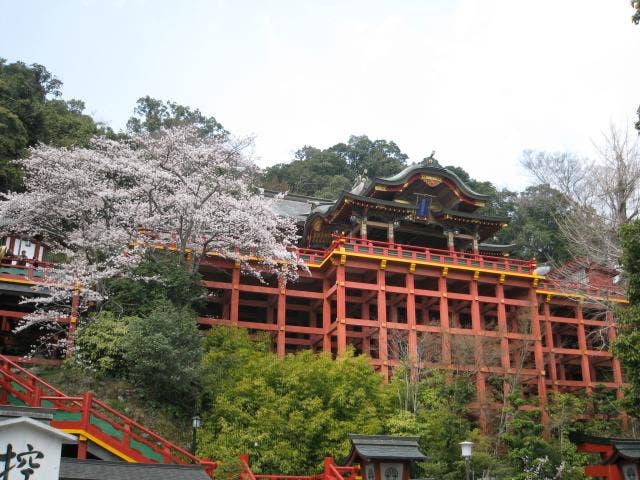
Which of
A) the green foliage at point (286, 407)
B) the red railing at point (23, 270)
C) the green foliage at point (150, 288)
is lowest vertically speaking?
the green foliage at point (286, 407)

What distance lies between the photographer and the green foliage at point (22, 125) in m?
28.8

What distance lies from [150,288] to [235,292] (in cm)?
500

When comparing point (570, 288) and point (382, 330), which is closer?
point (382, 330)

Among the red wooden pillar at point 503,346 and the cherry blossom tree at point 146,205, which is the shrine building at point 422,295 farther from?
the cherry blossom tree at point 146,205

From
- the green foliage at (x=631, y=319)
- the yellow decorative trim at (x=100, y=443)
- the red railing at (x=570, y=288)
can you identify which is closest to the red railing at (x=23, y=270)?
the yellow decorative trim at (x=100, y=443)

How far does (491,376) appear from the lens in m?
25.1

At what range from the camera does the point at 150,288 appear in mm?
22109

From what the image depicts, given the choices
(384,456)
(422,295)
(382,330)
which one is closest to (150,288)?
(382,330)

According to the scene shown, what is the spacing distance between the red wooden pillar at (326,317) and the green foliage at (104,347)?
9522 mm

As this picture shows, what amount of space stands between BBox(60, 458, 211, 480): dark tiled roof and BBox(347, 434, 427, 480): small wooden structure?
135 inches

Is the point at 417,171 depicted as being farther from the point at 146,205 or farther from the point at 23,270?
the point at 23,270

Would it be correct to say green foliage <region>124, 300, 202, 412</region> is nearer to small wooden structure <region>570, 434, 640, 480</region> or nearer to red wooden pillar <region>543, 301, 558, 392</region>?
small wooden structure <region>570, 434, 640, 480</region>

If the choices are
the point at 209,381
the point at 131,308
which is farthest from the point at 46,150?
the point at 209,381

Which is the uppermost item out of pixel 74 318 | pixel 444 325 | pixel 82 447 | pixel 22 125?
pixel 22 125
